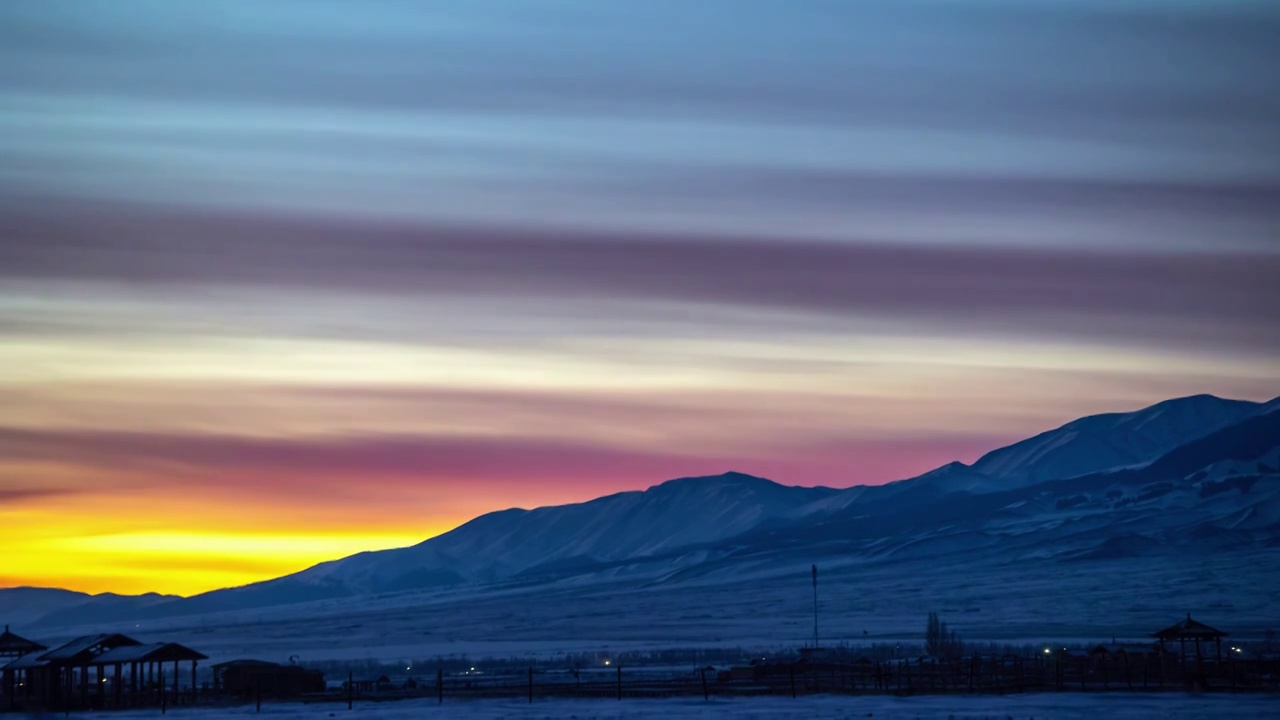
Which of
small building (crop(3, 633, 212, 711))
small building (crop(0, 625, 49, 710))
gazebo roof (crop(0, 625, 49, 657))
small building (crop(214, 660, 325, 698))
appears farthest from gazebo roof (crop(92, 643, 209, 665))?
gazebo roof (crop(0, 625, 49, 657))

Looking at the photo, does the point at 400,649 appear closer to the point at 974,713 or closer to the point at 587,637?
the point at 587,637

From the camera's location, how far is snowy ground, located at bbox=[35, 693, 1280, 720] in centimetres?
5281

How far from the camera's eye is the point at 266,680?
74.1 meters

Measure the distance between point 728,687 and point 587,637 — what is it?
13039 cm

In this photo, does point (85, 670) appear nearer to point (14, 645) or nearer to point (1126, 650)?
point (14, 645)

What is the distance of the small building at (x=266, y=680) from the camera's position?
237 feet

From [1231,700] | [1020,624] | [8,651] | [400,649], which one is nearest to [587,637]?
[400,649]

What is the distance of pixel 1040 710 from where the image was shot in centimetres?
5381

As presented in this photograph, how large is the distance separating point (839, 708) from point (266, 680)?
28.3 m

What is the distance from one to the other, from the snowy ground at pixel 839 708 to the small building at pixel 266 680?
291 inches

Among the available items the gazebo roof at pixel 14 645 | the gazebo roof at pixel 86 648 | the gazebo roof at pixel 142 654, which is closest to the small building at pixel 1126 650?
the gazebo roof at pixel 142 654

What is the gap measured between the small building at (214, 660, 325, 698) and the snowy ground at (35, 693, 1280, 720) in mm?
7393

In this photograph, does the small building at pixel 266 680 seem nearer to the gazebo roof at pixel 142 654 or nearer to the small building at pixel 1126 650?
the gazebo roof at pixel 142 654

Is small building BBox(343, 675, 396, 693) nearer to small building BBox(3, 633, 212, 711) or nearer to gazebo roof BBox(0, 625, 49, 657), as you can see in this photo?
small building BBox(3, 633, 212, 711)
